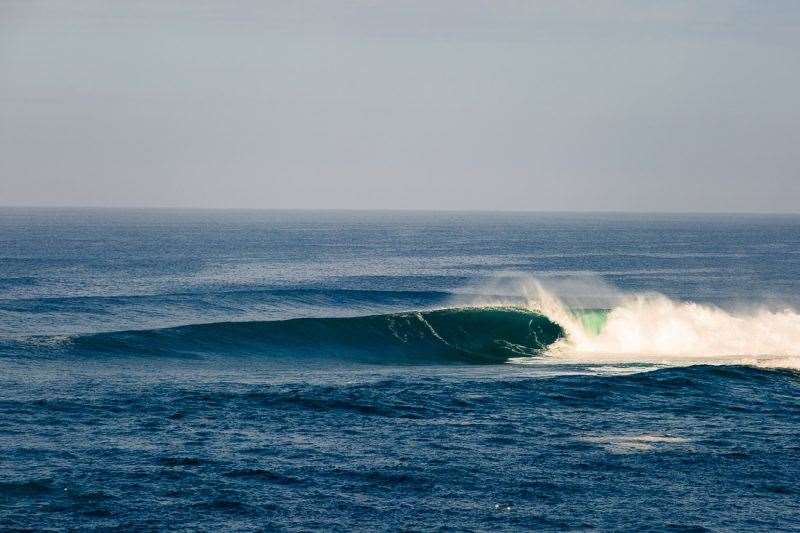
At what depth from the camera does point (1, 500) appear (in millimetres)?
18359

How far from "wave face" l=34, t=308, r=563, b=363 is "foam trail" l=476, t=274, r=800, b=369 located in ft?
5.07

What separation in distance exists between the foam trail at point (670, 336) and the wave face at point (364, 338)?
1545 mm

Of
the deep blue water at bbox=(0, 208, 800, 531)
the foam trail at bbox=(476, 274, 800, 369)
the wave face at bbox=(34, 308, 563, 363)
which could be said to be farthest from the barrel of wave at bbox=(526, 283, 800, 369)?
the deep blue water at bbox=(0, 208, 800, 531)

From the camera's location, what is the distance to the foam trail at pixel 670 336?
3850 centimetres

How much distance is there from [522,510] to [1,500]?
1075 cm

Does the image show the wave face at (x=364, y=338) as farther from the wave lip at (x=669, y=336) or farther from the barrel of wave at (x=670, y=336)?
the wave lip at (x=669, y=336)

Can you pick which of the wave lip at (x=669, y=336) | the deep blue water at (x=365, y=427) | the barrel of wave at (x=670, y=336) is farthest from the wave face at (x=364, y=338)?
the wave lip at (x=669, y=336)

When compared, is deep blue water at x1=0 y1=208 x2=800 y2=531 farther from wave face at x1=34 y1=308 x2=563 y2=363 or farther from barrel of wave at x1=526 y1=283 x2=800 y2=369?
barrel of wave at x1=526 y1=283 x2=800 y2=369

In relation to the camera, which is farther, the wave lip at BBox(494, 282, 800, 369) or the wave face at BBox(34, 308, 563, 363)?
the wave face at BBox(34, 308, 563, 363)

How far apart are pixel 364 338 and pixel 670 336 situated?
14560 millimetres

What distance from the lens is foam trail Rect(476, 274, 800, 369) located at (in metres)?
38.5

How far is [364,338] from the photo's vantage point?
4319cm

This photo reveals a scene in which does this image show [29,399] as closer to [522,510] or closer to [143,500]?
[143,500]

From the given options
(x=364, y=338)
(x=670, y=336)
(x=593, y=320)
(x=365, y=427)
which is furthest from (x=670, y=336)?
(x=365, y=427)
